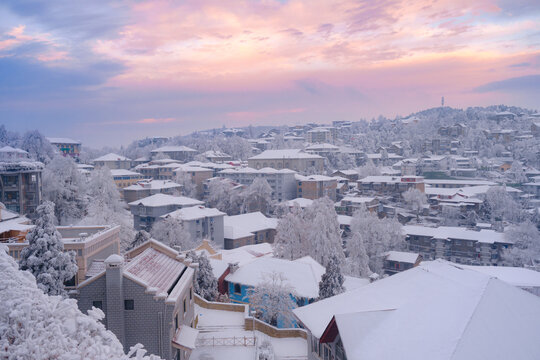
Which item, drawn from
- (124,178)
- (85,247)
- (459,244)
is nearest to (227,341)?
(85,247)

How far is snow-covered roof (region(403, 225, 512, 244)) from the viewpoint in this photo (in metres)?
48.9

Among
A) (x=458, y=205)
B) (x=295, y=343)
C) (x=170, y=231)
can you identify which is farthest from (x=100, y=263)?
(x=458, y=205)

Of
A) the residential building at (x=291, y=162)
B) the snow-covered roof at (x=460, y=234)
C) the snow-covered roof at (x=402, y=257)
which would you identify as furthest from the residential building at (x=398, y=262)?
the residential building at (x=291, y=162)

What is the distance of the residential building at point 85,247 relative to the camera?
15.3 metres

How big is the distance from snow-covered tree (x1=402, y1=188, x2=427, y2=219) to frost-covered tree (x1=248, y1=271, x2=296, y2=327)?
47.5 m

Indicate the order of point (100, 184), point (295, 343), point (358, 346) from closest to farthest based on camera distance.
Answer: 1. point (358, 346)
2. point (295, 343)
3. point (100, 184)

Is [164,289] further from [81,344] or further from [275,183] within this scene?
[275,183]

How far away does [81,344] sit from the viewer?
16.8 feet

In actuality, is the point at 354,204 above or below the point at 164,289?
below

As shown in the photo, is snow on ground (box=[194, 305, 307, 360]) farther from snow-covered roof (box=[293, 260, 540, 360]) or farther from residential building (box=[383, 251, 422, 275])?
residential building (box=[383, 251, 422, 275])

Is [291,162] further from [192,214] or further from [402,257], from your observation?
[402,257]

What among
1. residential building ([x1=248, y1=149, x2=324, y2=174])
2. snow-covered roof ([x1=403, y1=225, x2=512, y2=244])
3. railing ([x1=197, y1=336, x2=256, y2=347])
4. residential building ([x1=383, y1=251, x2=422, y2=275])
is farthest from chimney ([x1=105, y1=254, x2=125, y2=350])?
residential building ([x1=248, y1=149, x2=324, y2=174])

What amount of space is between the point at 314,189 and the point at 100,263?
182 ft

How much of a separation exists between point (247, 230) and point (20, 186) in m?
26.2
